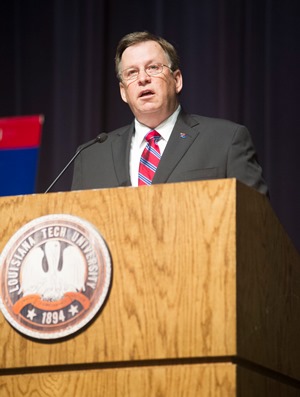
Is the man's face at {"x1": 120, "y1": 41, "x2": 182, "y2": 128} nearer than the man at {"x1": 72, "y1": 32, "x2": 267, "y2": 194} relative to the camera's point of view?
No

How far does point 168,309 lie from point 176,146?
0.98 meters

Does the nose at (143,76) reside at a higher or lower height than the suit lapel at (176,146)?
higher

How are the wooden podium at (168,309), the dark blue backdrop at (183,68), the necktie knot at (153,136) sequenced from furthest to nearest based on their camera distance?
the dark blue backdrop at (183,68)
the necktie knot at (153,136)
the wooden podium at (168,309)

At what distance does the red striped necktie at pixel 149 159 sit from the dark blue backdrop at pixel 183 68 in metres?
1.16

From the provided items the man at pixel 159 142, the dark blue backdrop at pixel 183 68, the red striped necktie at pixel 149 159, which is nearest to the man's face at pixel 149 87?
the man at pixel 159 142

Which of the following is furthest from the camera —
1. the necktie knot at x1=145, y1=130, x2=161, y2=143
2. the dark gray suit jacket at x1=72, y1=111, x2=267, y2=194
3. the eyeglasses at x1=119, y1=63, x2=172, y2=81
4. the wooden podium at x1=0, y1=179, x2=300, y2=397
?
the eyeglasses at x1=119, y1=63, x2=172, y2=81

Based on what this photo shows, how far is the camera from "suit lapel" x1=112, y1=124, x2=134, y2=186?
9.96ft

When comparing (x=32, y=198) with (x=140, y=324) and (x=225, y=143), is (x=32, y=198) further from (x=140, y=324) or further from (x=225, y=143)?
(x=225, y=143)

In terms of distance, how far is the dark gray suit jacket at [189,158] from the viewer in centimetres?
290

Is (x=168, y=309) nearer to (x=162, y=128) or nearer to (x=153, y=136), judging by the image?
(x=153, y=136)

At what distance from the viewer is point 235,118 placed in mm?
4320

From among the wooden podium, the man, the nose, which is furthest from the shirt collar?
the wooden podium

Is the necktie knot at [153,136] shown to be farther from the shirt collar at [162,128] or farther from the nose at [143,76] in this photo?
the nose at [143,76]

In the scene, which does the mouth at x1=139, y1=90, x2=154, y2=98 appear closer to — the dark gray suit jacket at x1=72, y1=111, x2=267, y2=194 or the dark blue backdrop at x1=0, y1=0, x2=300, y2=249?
the dark gray suit jacket at x1=72, y1=111, x2=267, y2=194
